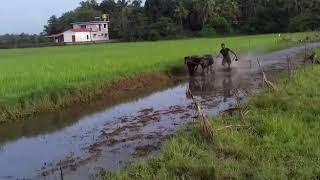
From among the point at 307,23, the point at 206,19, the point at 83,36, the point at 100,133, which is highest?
the point at 206,19

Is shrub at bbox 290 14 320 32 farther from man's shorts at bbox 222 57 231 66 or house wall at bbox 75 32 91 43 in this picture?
man's shorts at bbox 222 57 231 66

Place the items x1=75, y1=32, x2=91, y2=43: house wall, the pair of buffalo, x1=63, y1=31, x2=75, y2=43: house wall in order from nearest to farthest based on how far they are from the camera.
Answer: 1. the pair of buffalo
2. x1=63, y1=31, x2=75, y2=43: house wall
3. x1=75, y1=32, x2=91, y2=43: house wall

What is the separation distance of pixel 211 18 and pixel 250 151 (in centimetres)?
7500

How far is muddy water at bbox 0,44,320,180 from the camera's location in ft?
28.8

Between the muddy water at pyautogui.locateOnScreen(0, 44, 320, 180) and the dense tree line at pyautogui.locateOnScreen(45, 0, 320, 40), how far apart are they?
5960cm

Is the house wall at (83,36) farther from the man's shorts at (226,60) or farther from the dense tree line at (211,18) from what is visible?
the man's shorts at (226,60)

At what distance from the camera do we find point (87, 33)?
268 ft

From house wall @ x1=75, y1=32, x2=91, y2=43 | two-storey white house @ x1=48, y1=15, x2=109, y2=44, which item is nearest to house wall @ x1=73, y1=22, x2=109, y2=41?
two-storey white house @ x1=48, y1=15, x2=109, y2=44

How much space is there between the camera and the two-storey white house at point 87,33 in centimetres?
7888

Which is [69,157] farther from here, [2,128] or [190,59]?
[190,59]

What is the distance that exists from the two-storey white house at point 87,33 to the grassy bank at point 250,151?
2784 inches

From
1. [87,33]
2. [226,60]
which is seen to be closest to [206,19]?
[87,33]

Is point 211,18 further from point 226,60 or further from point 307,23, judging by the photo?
point 226,60

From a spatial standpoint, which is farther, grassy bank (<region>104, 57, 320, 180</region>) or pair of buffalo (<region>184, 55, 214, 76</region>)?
pair of buffalo (<region>184, 55, 214, 76</region>)
